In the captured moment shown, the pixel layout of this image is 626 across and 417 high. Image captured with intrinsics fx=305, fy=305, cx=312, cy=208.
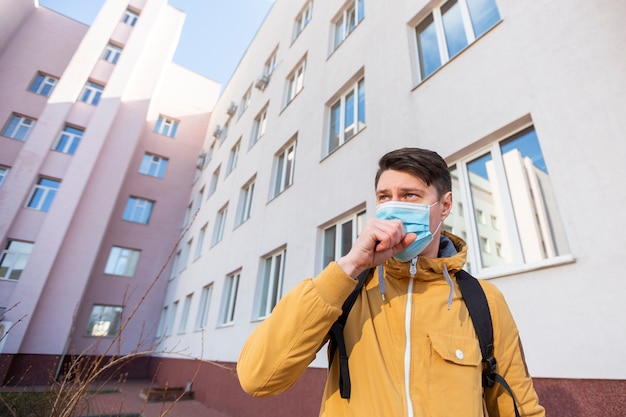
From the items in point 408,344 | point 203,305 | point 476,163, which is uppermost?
point 476,163

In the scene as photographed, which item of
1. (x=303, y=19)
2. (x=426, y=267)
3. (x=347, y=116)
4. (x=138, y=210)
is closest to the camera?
(x=426, y=267)

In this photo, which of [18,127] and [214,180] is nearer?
[214,180]

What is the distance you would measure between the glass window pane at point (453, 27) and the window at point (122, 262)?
17.8 metres

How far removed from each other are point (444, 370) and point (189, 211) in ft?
64.1

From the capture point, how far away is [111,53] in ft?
62.8

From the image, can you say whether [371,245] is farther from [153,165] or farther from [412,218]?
[153,165]

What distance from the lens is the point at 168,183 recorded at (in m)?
19.3

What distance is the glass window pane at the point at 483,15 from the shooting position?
4.41 metres

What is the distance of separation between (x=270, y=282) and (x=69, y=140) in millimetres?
15574

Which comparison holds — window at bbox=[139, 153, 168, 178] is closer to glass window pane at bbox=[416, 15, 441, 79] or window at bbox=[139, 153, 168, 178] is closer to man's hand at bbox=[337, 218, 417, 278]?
glass window pane at bbox=[416, 15, 441, 79]

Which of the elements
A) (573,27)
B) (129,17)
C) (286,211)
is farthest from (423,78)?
(129,17)

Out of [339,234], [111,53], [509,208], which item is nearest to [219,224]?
[339,234]

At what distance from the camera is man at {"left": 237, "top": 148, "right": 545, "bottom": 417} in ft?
3.97

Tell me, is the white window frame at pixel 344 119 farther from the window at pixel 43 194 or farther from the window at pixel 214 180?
the window at pixel 43 194
